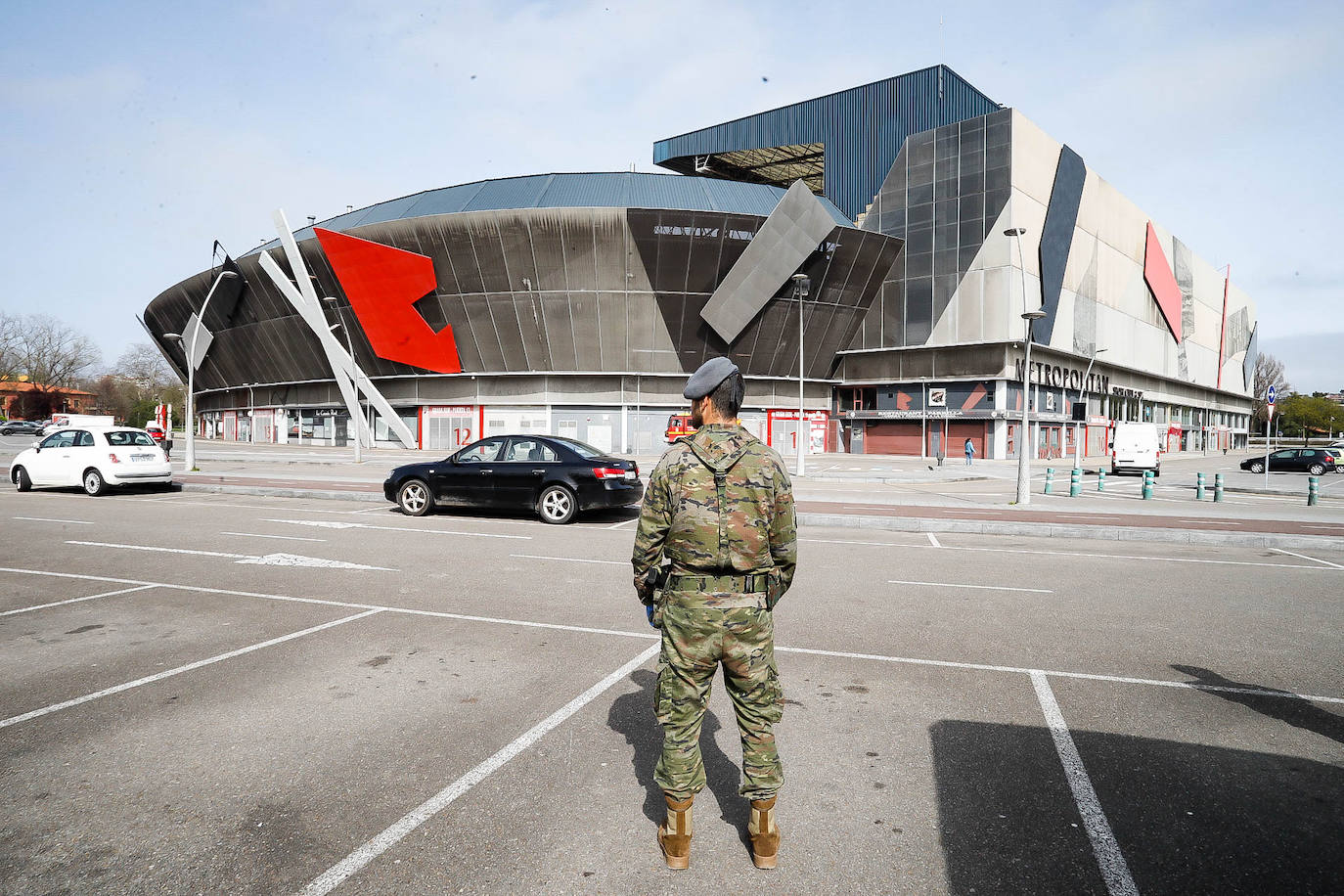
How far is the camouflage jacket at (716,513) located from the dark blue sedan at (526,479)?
10181mm

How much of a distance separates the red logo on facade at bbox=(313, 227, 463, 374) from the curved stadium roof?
3235mm

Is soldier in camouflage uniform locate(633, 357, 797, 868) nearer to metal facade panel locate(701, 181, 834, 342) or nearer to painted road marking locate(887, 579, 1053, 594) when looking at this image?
painted road marking locate(887, 579, 1053, 594)

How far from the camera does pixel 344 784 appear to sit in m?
3.49

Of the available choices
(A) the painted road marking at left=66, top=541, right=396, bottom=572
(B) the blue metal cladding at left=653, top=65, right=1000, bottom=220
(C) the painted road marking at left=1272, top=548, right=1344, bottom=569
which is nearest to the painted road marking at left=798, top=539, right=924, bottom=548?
(C) the painted road marking at left=1272, top=548, right=1344, bottom=569

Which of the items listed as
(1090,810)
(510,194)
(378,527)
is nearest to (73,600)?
(378,527)

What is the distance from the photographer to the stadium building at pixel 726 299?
142ft

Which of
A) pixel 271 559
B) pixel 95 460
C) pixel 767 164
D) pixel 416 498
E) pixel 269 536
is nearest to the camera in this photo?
pixel 271 559

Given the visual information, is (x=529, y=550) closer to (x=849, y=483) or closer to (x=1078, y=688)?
(x=1078, y=688)

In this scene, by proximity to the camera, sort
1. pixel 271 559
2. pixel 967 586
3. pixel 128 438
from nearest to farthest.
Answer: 1. pixel 967 586
2. pixel 271 559
3. pixel 128 438

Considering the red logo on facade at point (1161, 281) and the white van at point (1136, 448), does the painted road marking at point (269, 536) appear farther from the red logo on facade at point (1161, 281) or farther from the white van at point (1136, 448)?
the red logo on facade at point (1161, 281)

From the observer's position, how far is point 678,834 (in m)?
2.86

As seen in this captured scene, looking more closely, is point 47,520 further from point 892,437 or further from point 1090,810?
point 892,437

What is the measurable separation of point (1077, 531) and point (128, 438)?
69.8 feet

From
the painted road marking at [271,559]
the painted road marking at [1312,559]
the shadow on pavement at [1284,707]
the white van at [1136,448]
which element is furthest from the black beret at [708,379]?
the white van at [1136,448]
